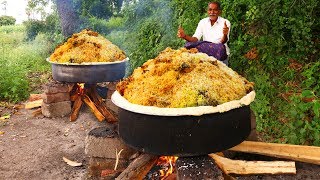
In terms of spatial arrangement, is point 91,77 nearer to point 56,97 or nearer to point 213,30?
point 56,97

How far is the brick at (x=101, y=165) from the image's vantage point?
13.3 ft

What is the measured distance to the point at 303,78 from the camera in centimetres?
613

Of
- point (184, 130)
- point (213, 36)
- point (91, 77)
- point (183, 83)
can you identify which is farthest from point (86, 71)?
point (184, 130)

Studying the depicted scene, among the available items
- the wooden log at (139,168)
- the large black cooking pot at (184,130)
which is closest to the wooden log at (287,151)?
the large black cooking pot at (184,130)

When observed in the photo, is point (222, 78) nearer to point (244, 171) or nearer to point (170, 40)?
point (244, 171)

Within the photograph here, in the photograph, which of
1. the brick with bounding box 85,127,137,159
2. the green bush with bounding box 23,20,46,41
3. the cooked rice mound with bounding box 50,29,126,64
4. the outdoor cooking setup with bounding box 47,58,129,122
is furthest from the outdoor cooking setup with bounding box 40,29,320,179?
the green bush with bounding box 23,20,46,41

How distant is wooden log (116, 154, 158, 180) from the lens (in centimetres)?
346

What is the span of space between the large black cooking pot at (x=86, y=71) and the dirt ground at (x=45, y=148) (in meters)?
0.86

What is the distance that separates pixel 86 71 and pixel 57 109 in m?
1.31

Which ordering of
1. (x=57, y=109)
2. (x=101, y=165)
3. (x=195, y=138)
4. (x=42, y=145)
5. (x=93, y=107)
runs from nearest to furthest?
(x=195, y=138)
(x=101, y=165)
(x=42, y=145)
(x=93, y=107)
(x=57, y=109)

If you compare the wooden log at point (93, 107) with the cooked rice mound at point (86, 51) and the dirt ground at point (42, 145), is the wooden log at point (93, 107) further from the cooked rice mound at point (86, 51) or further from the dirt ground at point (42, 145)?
the cooked rice mound at point (86, 51)

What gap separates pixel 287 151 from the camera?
3.67 meters

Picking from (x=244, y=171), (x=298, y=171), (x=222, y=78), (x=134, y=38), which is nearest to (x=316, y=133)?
(x=298, y=171)

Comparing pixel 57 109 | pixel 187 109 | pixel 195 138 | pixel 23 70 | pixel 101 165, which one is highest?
pixel 187 109
